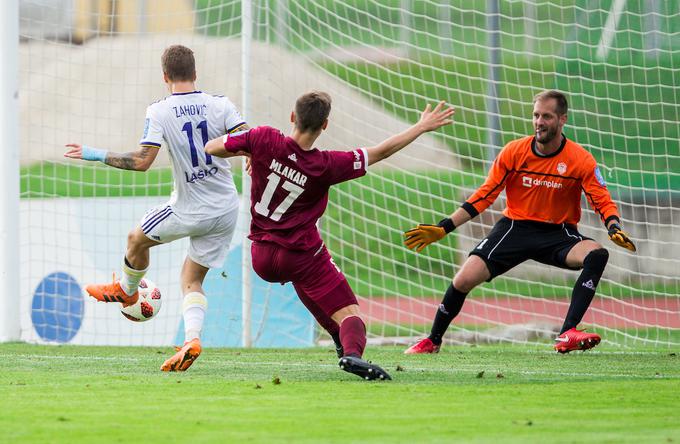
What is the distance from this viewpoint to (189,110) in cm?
743

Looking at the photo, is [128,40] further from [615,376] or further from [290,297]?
[615,376]

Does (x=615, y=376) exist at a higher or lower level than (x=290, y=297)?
higher

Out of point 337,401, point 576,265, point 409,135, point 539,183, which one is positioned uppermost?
point 409,135

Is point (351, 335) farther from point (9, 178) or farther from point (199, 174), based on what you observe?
point (9, 178)

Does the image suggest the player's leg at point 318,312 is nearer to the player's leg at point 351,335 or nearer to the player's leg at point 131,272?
the player's leg at point 351,335

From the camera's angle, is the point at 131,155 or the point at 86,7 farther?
the point at 86,7

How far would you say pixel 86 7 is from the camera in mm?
14484

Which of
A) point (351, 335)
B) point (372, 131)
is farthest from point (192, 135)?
point (372, 131)

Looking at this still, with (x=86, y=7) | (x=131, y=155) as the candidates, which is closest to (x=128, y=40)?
(x=86, y=7)

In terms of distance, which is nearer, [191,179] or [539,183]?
[191,179]

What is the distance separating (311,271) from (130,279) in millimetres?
1716

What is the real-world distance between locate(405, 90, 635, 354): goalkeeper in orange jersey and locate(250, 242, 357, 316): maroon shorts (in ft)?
6.32

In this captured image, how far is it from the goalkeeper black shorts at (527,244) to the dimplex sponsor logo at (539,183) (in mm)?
297

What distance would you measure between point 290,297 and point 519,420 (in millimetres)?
6296
